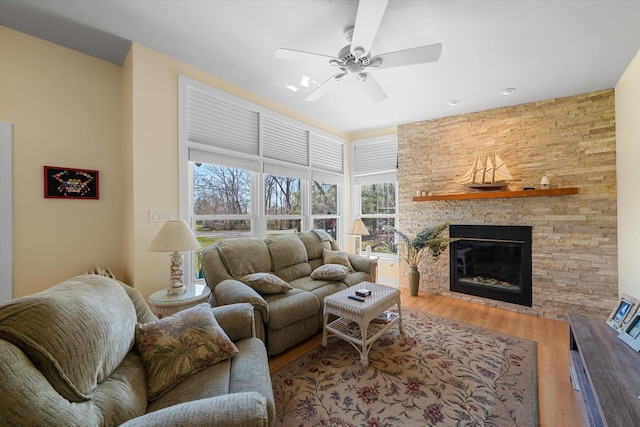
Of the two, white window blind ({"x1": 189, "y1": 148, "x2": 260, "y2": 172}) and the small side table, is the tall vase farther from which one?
the small side table

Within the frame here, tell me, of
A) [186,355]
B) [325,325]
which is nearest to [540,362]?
[325,325]

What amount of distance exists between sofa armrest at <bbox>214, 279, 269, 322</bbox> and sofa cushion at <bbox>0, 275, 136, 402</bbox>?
940 millimetres

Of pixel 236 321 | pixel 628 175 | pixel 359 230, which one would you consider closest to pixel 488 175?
pixel 628 175

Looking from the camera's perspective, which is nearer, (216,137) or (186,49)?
(186,49)

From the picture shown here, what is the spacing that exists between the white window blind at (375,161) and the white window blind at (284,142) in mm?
1201

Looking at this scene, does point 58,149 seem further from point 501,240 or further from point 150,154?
point 501,240

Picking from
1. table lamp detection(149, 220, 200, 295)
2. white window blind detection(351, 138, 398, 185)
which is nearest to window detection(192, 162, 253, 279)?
table lamp detection(149, 220, 200, 295)

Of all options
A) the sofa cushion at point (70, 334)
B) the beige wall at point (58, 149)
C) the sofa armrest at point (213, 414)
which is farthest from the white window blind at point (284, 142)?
the sofa armrest at point (213, 414)

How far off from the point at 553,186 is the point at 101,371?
176 inches

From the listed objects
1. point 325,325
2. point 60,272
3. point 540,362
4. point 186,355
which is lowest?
point 540,362

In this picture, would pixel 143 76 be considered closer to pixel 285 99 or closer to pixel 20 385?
pixel 285 99

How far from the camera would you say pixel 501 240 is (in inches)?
139

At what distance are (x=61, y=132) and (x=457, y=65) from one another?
12.5ft

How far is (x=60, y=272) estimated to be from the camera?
2365 mm
